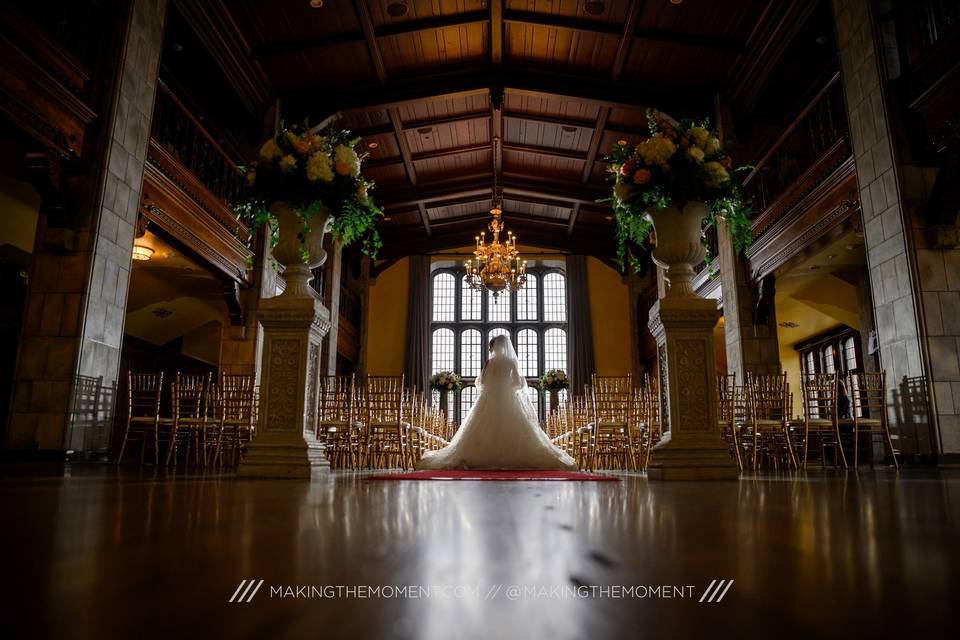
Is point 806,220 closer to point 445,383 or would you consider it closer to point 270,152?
point 270,152

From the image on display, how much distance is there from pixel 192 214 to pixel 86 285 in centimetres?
232

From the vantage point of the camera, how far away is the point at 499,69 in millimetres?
10070

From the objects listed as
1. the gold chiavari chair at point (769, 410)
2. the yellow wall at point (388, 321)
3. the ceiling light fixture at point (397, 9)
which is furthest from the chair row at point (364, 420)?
the yellow wall at point (388, 321)

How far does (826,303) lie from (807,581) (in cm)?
1135

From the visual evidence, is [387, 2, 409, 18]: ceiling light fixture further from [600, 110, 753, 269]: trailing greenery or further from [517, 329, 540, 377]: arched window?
[517, 329, 540, 377]: arched window

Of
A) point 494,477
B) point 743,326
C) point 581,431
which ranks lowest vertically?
point 494,477

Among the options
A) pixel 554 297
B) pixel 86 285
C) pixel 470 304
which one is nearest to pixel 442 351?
pixel 470 304

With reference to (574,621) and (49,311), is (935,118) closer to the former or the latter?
(574,621)

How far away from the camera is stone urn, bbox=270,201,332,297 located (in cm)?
384

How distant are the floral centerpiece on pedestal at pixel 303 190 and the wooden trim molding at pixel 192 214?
323 centimetres

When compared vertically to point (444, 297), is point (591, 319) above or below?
below

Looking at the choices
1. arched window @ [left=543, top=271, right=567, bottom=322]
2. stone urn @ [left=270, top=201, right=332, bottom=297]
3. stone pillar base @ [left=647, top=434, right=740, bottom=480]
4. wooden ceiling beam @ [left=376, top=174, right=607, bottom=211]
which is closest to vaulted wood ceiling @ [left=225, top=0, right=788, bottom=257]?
wooden ceiling beam @ [left=376, top=174, right=607, bottom=211]

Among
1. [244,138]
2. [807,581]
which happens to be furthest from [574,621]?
[244,138]

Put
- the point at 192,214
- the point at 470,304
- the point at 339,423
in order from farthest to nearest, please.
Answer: the point at 470,304, the point at 192,214, the point at 339,423
